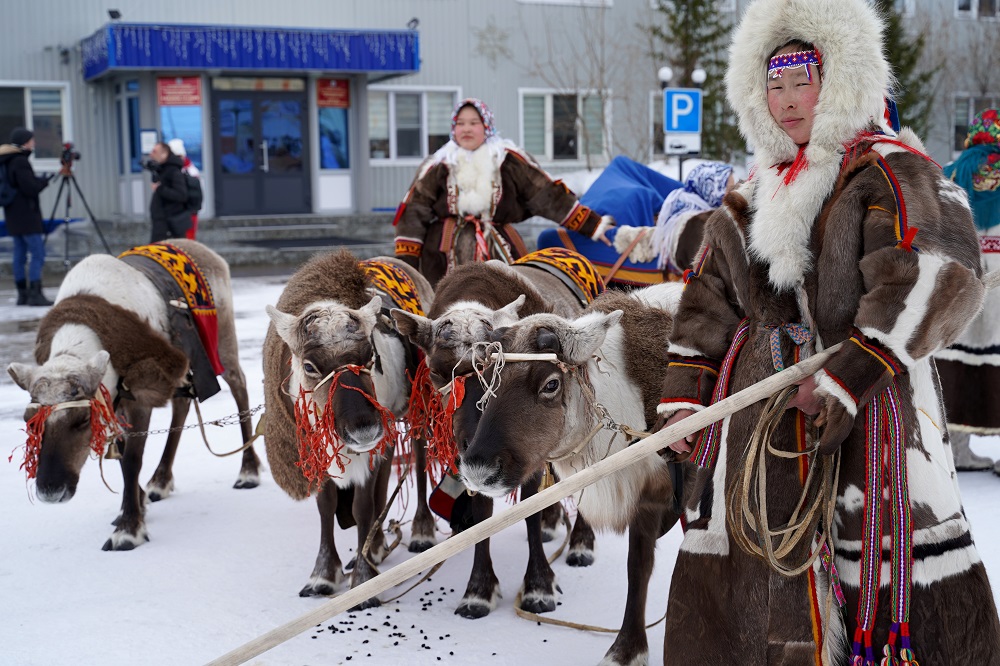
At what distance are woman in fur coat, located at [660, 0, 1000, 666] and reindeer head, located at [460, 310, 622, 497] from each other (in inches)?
23.0

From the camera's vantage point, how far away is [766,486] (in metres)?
2.21

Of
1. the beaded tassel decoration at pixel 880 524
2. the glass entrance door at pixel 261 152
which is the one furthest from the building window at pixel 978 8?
the beaded tassel decoration at pixel 880 524

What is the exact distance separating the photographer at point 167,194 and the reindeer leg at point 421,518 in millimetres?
7300

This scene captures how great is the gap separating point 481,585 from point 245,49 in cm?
1570

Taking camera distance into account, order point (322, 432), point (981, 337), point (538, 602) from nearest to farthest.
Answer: point (322, 432), point (538, 602), point (981, 337)

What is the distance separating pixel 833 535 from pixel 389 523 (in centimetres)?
261

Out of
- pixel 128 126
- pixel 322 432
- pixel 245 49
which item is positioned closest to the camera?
pixel 322 432

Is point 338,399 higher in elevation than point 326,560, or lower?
higher

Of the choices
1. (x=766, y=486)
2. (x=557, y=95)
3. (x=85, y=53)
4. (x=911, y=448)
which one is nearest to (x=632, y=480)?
(x=766, y=486)

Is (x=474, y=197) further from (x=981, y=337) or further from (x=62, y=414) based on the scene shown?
(x=981, y=337)

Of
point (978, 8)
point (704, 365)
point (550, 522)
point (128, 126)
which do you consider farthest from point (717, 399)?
point (978, 8)

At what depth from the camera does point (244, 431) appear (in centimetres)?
546

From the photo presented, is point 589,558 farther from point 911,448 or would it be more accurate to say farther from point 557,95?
point 557,95

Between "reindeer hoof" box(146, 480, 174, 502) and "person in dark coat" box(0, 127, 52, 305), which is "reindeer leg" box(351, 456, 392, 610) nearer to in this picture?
"reindeer hoof" box(146, 480, 174, 502)
